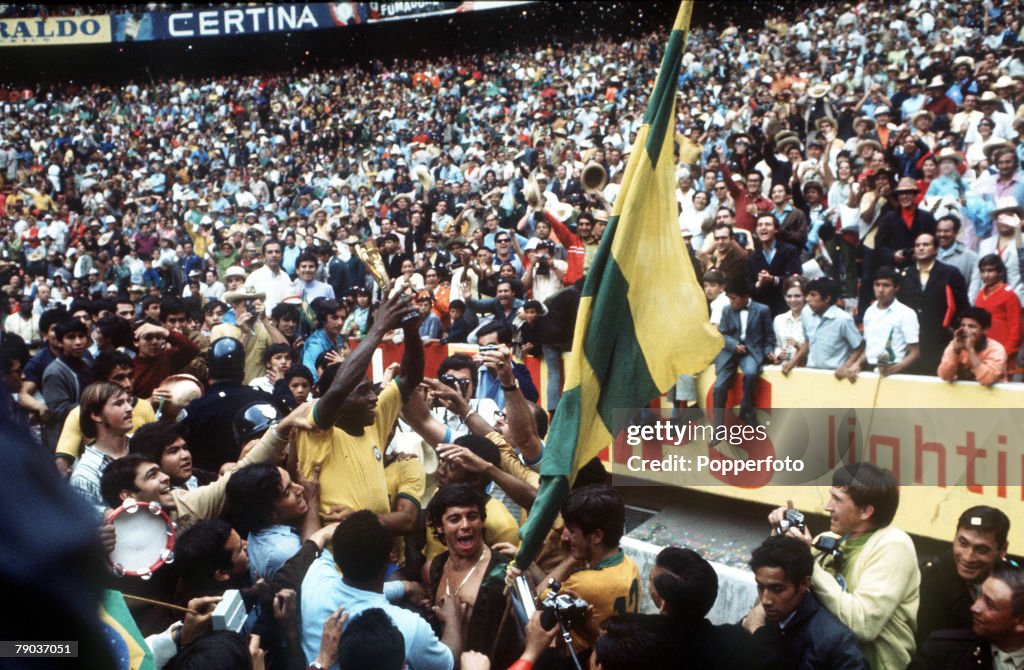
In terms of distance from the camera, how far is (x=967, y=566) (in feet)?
11.5

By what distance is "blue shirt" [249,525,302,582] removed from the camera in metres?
3.64

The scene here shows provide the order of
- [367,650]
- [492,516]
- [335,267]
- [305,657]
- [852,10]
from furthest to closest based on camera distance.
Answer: [852,10] < [335,267] < [492,516] < [305,657] < [367,650]

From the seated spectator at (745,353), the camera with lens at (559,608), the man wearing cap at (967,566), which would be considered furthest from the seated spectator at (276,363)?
the man wearing cap at (967,566)

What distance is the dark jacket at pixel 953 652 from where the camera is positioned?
3045 millimetres

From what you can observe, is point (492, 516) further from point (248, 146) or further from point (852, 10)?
point (248, 146)

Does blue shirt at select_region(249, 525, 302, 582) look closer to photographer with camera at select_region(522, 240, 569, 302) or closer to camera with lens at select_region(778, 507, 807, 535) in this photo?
camera with lens at select_region(778, 507, 807, 535)

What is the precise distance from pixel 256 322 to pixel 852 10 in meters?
13.6

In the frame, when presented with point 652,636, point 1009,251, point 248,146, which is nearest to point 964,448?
point 1009,251

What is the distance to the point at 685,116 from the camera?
15.7 m

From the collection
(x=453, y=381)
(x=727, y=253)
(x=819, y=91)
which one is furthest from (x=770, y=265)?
(x=819, y=91)

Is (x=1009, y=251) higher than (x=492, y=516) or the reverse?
higher

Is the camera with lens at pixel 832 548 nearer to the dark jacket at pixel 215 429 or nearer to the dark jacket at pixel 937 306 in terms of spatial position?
the dark jacket at pixel 215 429

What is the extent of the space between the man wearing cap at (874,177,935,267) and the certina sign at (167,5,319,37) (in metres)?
23.2

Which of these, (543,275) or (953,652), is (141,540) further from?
(543,275)
